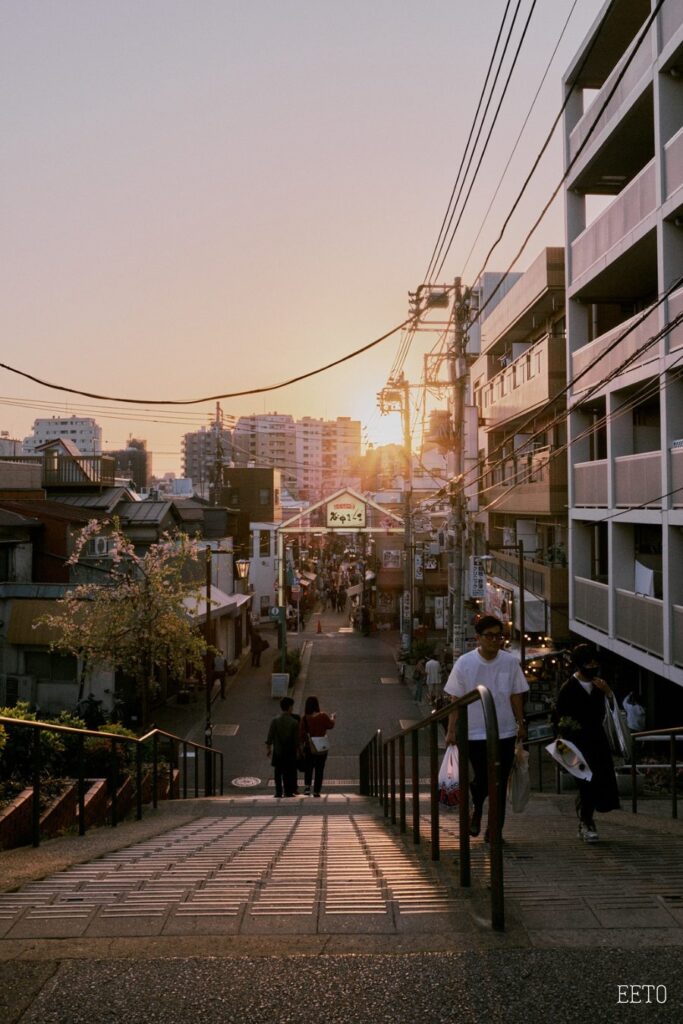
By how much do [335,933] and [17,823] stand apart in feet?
13.5

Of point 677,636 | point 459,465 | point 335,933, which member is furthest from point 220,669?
point 335,933

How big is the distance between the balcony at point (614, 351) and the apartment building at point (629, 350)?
47 mm

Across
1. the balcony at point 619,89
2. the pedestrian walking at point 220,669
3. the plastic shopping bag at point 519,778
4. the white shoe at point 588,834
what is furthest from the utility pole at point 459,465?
the plastic shopping bag at point 519,778

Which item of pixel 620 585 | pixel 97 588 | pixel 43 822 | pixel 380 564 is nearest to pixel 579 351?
pixel 620 585

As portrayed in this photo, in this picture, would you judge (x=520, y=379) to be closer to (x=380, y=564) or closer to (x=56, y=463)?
(x=56, y=463)

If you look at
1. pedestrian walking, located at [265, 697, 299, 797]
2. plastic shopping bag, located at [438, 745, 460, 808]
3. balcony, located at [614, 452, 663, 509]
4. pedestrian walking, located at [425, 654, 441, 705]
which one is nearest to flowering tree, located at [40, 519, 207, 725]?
pedestrian walking, located at [425, 654, 441, 705]

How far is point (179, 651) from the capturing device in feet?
65.8

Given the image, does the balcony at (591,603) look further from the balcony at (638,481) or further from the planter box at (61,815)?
the planter box at (61,815)

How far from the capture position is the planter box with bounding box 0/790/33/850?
5895mm

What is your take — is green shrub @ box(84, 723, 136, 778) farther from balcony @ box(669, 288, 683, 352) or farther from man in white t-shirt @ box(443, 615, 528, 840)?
balcony @ box(669, 288, 683, 352)

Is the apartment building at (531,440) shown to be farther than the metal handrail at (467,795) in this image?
Yes

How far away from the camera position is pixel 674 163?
13555 mm

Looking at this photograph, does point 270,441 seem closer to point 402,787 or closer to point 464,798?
point 402,787

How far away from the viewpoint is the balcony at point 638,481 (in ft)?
48.8
